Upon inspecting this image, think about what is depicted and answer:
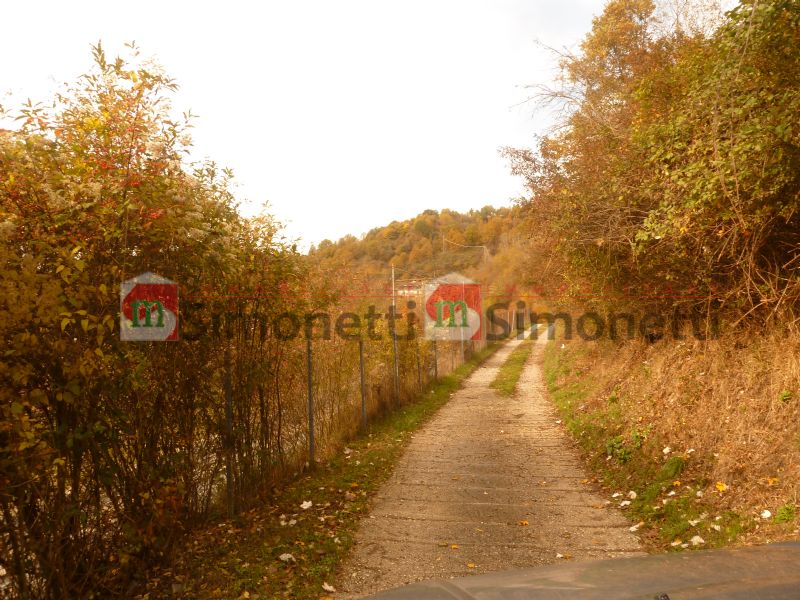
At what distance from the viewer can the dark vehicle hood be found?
6.53 ft

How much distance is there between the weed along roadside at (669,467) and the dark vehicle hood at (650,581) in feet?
9.83

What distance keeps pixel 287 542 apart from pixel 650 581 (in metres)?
3.99

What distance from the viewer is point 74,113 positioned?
155 inches

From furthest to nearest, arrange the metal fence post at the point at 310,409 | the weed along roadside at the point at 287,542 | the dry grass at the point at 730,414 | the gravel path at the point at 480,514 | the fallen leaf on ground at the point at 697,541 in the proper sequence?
the metal fence post at the point at 310,409, the dry grass at the point at 730,414, the fallen leaf on ground at the point at 697,541, the gravel path at the point at 480,514, the weed along roadside at the point at 287,542

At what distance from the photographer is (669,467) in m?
6.65

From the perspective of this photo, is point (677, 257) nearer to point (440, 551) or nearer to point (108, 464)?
point (440, 551)

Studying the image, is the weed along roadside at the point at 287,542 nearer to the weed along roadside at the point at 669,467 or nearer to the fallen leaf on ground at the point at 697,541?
the weed along roadside at the point at 669,467

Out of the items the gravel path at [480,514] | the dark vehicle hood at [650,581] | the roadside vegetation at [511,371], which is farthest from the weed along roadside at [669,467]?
the roadside vegetation at [511,371]

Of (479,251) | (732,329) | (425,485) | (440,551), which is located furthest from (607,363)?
(479,251)

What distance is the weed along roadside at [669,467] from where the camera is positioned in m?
5.11

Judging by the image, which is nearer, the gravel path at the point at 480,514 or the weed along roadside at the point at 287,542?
the weed along roadside at the point at 287,542

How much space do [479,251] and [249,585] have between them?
40464mm

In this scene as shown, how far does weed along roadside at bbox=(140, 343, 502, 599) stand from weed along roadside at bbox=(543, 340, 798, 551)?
2.87m

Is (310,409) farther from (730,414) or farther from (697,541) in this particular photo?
(730,414)
